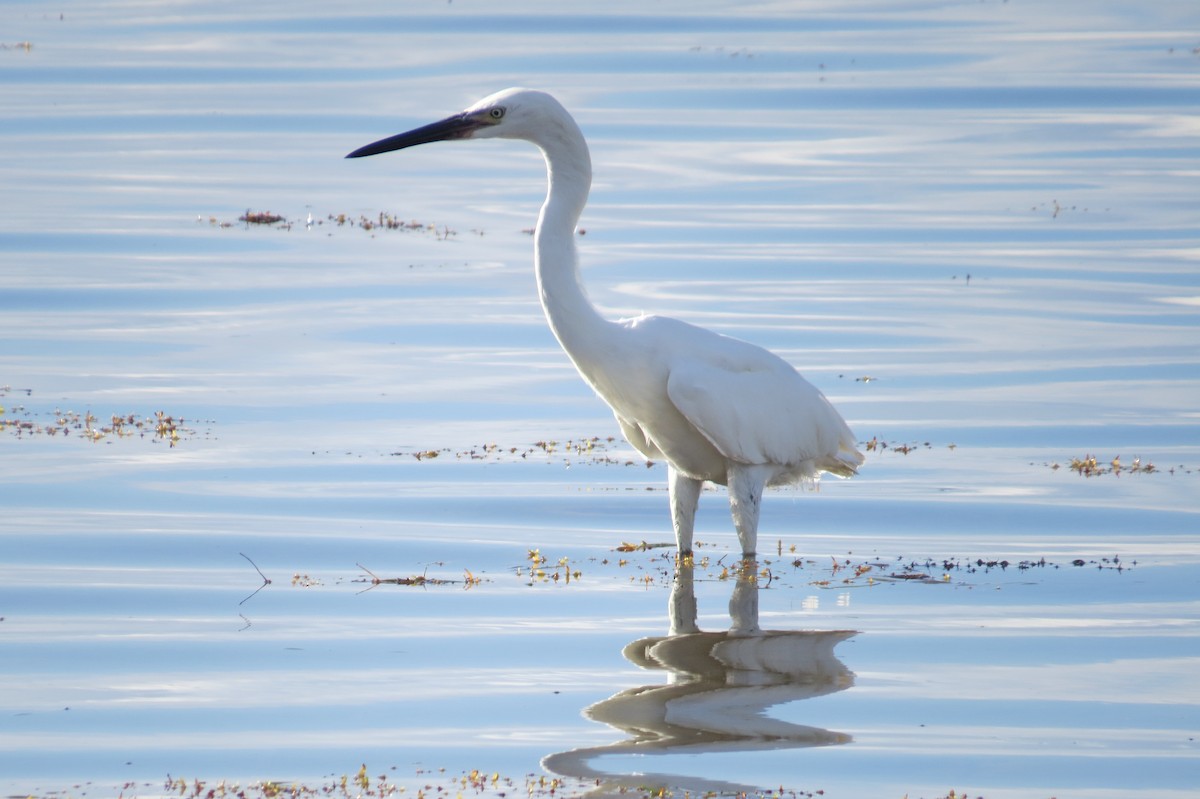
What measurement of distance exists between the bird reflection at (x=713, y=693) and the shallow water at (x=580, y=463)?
28 millimetres

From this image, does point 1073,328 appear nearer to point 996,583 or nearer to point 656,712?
point 996,583

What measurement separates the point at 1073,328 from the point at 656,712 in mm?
10991

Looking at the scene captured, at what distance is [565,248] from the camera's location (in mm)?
10352

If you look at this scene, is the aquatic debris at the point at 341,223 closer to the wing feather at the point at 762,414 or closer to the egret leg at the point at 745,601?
the wing feather at the point at 762,414

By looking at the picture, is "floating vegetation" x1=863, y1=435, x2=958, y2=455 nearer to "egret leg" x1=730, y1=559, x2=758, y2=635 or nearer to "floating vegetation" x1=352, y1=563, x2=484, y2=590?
"egret leg" x1=730, y1=559, x2=758, y2=635

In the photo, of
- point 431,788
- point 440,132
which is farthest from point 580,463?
point 431,788

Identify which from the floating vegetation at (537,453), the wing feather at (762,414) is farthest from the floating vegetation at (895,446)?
the wing feather at (762,414)

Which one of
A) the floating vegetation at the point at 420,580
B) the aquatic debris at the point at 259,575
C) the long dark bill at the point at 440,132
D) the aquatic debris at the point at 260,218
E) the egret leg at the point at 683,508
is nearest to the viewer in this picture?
the aquatic debris at the point at 259,575

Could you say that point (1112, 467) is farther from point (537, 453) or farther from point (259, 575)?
point (259, 575)

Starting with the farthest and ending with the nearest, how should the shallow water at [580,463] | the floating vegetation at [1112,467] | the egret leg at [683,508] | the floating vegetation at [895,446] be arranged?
1. the floating vegetation at [895,446]
2. the floating vegetation at [1112,467]
3. the egret leg at [683,508]
4. the shallow water at [580,463]

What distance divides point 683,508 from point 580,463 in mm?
2674

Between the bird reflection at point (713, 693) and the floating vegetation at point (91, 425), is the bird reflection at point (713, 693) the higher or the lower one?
the lower one


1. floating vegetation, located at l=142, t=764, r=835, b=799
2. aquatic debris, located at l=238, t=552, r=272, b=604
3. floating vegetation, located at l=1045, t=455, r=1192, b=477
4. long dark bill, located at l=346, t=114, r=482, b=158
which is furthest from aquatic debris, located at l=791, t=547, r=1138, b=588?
floating vegetation, located at l=142, t=764, r=835, b=799

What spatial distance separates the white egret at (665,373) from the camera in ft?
33.9
